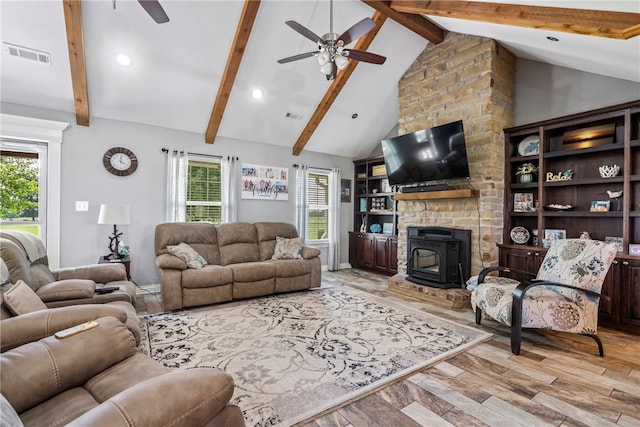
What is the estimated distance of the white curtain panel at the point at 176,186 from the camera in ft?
16.2

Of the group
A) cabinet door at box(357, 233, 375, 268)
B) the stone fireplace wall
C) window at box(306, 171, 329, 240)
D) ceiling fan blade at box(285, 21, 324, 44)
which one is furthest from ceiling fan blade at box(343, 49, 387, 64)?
cabinet door at box(357, 233, 375, 268)

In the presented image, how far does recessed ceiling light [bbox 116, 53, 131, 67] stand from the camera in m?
3.89

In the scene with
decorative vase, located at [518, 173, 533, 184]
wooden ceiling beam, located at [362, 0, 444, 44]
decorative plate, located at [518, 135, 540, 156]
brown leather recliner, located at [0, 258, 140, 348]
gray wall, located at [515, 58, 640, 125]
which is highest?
wooden ceiling beam, located at [362, 0, 444, 44]

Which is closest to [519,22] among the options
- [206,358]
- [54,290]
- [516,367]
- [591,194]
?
[591,194]

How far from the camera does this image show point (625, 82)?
3.55 m

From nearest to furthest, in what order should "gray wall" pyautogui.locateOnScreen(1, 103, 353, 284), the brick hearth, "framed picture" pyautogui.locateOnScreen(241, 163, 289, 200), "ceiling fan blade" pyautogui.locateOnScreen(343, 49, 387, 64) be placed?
"ceiling fan blade" pyautogui.locateOnScreen(343, 49, 387, 64), the brick hearth, "gray wall" pyautogui.locateOnScreen(1, 103, 353, 284), "framed picture" pyautogui.locateOnScreen(241, 163, 289, 200)

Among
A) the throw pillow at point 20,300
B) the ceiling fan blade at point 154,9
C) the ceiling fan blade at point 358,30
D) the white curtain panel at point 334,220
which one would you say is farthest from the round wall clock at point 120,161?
the white curtain panel at point 334,220

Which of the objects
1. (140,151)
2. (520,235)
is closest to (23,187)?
(140,151)

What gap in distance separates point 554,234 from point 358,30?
346cm

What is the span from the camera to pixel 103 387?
1307 millimetres

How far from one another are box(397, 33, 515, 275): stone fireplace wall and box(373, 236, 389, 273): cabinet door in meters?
1.28

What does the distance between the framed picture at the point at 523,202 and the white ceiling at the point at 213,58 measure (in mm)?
1603

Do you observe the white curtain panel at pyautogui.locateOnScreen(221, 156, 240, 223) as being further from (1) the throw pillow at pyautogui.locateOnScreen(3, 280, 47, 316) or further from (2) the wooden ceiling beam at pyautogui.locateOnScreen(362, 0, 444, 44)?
(1) the throw pillow at pyautogui.locateOnScreen(3, 280, 47, 316)

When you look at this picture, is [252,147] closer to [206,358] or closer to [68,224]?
[68,224]
